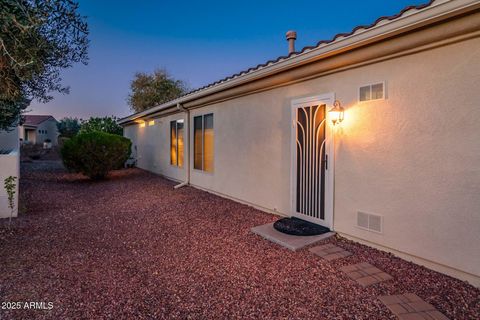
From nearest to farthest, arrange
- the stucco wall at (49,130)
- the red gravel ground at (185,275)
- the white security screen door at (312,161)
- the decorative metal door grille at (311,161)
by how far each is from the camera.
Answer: the red gravel ground at (185,275) < the white security screen door at (312,161) < the decorative metal door grille at (311,161) < the stucco wall at (49,130)

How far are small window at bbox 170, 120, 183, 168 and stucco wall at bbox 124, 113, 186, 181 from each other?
186 millimetres

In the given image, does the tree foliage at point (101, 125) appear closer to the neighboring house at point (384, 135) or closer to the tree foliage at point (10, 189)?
the tree foliage at point (10, 189)

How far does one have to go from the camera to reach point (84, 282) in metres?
2.69

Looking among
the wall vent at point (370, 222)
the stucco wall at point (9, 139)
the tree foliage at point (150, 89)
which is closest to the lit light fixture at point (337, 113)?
the wall vent at point (370, 222)

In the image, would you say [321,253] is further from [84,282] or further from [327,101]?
[84,282]

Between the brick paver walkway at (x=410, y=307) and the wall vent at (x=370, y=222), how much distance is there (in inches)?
42.4

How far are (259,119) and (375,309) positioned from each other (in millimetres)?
4045

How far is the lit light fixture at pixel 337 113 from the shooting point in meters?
3.79

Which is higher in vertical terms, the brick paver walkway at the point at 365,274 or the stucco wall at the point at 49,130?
the stucco wall at the point at 49,130

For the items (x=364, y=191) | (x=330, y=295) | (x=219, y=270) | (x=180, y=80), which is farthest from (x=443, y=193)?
(x=180, y=80)

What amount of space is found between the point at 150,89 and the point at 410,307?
85.2 feet

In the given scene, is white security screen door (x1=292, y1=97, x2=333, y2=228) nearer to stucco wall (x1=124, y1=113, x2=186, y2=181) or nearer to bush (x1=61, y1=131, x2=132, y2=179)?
stucco wall (x1=124, y1=113, x2=186, y2=181)

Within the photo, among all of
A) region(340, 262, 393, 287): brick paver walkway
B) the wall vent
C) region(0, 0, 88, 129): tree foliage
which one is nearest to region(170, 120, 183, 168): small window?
region(0, 0, 88, 129): tree foliage

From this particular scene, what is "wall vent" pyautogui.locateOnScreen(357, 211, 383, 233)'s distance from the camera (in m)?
3.44
